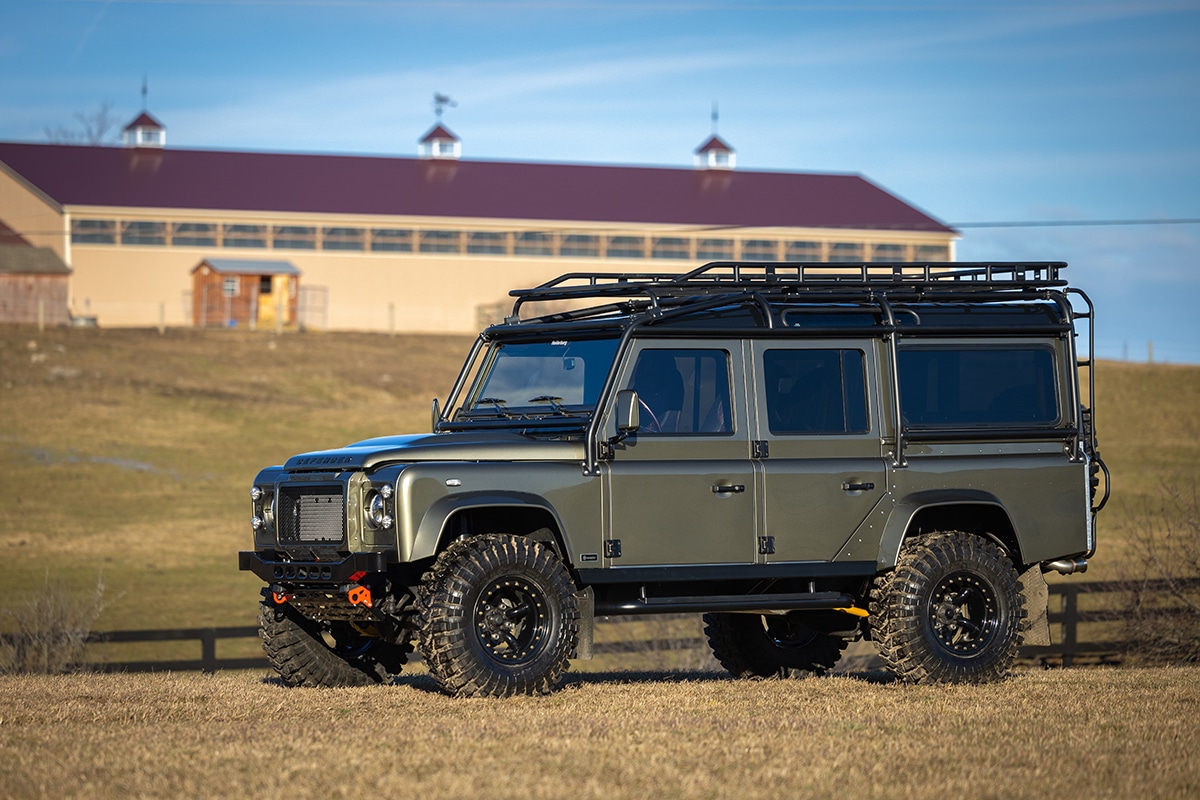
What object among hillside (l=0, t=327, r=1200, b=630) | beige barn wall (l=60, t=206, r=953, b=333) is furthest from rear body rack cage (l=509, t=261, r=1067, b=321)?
beige barn wall (l=60, t=206, r=953, b=333)

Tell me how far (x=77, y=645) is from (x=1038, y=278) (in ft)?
41.9

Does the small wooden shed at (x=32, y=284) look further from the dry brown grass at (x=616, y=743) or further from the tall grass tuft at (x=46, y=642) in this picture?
the dry brown grass at (x=616, y=743)

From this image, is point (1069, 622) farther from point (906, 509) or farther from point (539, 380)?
point (539, 380)

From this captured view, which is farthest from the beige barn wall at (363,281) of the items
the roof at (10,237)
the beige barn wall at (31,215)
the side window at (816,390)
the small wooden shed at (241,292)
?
the side window at (816,390)

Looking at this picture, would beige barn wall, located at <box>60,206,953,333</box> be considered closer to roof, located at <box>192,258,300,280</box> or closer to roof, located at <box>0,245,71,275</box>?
roof, located at <box>192,258,300,280</box>

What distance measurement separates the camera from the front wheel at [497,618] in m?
9.20

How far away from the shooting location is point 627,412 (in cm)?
966

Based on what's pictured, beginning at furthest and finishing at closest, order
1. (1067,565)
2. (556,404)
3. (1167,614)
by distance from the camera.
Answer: (1167,614) → (1067,565) → (556,404)

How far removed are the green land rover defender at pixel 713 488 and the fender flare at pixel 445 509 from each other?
20 millimetres

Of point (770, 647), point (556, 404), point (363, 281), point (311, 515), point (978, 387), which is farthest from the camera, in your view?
point (363, 281)

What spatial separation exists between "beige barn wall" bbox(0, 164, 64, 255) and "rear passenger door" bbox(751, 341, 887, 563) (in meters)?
58.8

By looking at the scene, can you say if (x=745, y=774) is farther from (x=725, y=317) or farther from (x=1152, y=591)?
(x=1152, y=591)

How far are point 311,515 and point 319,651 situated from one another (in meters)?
1.50

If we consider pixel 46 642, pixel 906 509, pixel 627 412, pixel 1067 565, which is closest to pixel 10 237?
pixel 46 642
